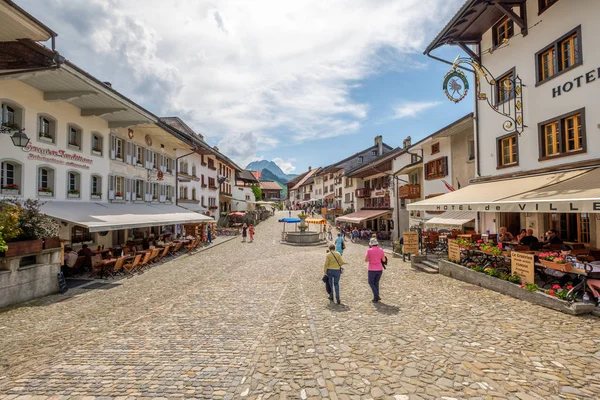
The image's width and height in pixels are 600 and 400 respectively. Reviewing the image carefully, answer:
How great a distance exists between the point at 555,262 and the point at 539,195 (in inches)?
88.1

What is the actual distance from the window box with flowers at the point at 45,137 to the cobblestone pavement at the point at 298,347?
787 cm

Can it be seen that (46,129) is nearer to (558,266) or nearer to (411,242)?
(411,242)

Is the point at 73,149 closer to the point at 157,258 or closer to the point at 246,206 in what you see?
the point at 157,258

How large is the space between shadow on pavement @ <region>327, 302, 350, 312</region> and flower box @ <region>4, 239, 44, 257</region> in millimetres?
9451

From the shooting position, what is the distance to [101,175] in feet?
58.5

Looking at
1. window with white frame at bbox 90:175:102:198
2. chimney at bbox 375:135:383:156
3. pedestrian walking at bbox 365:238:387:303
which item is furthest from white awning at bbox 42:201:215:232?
chimney at bbox 375:135:383:156

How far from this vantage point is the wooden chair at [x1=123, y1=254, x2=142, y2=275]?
14.6 metres

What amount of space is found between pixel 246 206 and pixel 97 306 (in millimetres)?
44557

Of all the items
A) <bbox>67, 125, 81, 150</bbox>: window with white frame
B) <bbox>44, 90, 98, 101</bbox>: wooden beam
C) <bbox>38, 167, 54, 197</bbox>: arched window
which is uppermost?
<bbox>44, 90, 98, 101</bbox>: wooden beam

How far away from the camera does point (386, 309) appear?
26.9ft

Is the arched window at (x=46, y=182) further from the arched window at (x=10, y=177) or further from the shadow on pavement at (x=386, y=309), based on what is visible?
the shadow on pavement at (x=386, y=309)

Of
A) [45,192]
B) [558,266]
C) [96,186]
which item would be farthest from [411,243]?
[45,192]

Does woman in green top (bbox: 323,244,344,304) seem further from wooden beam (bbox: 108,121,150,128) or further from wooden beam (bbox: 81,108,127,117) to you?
wooden beam (bbox: 108,121,150,128)

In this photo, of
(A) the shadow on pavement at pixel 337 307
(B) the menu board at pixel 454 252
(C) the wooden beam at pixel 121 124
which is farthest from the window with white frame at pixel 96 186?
(B) the menu board at pixel 454 252
